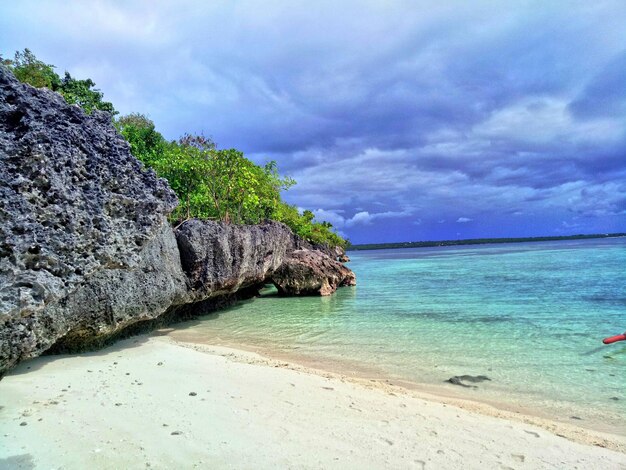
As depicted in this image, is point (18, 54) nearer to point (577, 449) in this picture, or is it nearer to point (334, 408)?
point (334, 408)

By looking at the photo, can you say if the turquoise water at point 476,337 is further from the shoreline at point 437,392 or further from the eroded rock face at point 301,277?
the eroded rock face at point 301,277

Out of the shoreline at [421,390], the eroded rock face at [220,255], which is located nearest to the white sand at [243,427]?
the shoreline at [421,390]

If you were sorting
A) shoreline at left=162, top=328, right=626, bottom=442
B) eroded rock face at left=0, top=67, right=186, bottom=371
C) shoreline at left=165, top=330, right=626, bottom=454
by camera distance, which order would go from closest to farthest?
eroded rock face at left=0, top=67, right=186, bottom=371, shoreline at left=165, top=330, right=626, bottom=454, shoreline at left=162, top=328, right=626, bottom=442

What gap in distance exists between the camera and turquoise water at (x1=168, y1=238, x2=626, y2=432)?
6543mm

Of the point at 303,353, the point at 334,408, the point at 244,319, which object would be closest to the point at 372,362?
the point at 303,353

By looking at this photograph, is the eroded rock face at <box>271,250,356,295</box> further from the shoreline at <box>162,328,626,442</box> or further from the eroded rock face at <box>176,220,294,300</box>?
the shoreline at <box>162,328,626,442</box>

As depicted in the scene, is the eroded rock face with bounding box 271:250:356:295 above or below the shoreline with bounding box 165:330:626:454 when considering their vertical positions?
above

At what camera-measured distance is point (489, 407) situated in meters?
5.86

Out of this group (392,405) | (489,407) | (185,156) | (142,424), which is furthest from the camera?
(185,156)

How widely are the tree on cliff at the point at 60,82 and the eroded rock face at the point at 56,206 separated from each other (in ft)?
50.7

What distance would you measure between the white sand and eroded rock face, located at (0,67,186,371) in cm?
84

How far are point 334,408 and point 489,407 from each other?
253cm

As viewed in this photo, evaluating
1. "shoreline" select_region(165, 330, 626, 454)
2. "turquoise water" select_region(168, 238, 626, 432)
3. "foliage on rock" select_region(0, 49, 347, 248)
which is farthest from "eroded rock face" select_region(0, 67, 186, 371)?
"foliage on rock" select_region(0, 49, 347, 248)

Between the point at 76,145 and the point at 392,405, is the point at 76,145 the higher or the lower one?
the higher one
